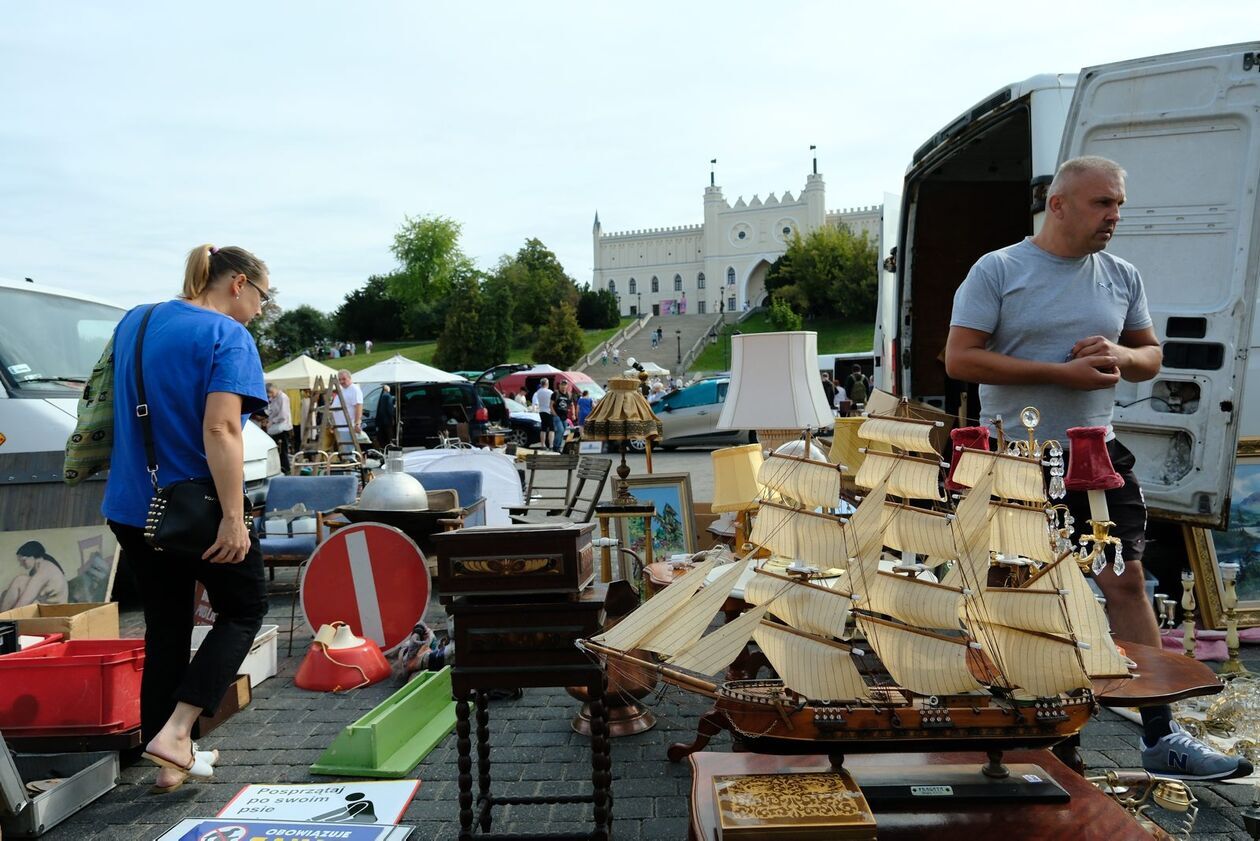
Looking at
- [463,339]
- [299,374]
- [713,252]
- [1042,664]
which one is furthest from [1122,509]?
[713,252]

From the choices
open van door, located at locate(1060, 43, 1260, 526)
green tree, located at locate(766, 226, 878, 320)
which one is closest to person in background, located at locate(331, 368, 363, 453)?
open van door, located at locate(1060, 43, 1260, 526)

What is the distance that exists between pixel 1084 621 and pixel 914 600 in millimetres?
482

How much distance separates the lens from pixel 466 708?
116 inches

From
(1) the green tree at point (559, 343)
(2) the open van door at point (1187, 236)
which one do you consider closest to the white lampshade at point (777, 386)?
(2) the open van door at point (1187, 236)

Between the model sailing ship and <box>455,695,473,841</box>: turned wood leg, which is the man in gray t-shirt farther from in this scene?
<box>455,695,473,841</box>: turned wood leg

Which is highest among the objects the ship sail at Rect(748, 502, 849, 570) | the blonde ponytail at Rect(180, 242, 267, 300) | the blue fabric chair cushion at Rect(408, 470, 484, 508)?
the blonde ponytail at Rect(180, 242, 267, 300)

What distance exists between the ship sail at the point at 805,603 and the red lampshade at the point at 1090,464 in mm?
886

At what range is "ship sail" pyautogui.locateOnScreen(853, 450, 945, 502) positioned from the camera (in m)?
2.96

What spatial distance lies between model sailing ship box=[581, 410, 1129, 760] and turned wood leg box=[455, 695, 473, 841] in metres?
0.51

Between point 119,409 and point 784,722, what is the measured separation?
2.83 metres

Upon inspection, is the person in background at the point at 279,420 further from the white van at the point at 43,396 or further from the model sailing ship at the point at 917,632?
the model sailing ship at the point at 917,632

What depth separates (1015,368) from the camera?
317 cm

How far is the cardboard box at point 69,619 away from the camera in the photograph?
15.1ft

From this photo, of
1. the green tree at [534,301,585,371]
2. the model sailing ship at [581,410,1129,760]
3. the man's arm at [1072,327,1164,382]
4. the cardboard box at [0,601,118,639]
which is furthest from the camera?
the green tree at [534,301,585,371]
